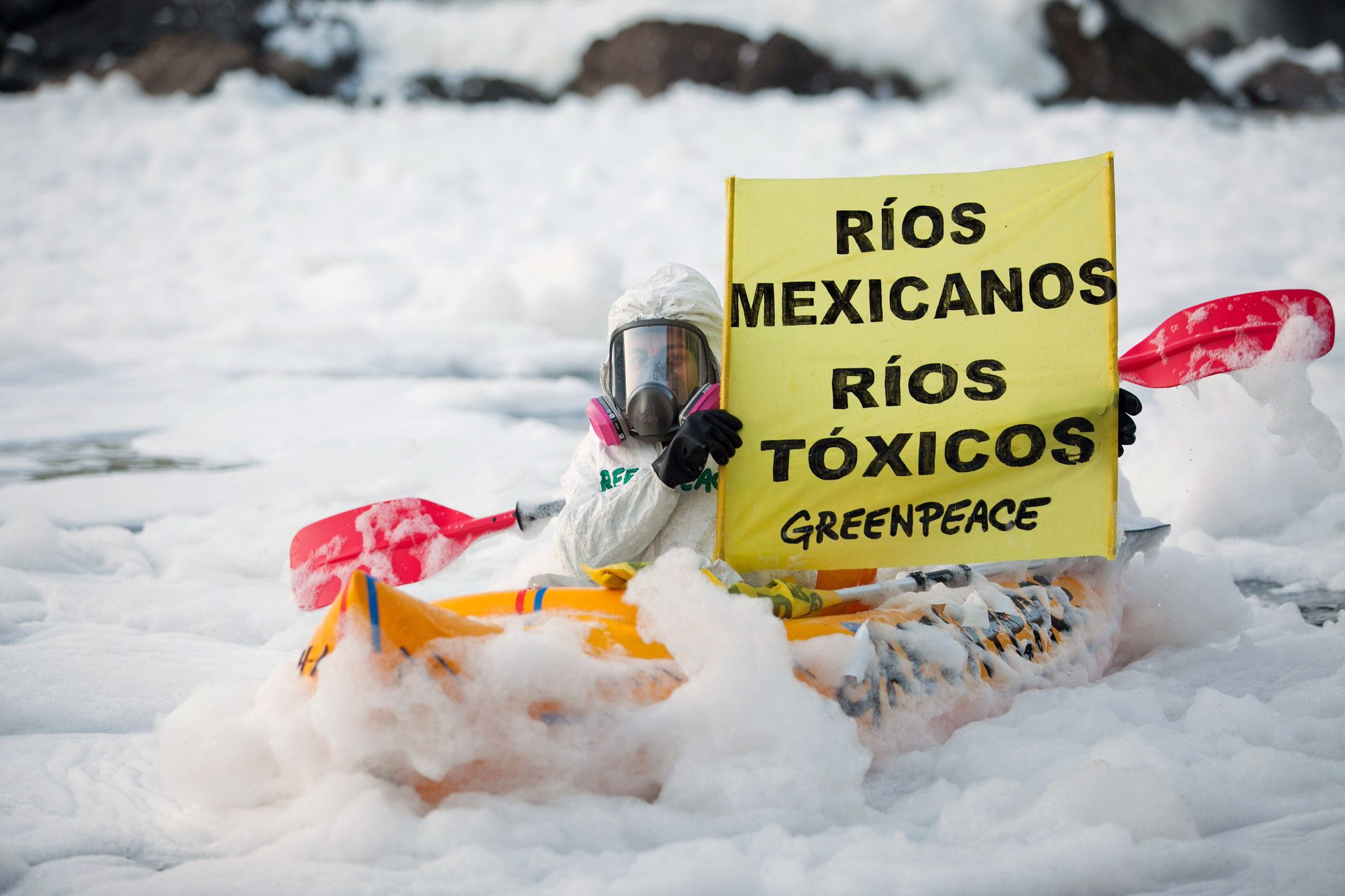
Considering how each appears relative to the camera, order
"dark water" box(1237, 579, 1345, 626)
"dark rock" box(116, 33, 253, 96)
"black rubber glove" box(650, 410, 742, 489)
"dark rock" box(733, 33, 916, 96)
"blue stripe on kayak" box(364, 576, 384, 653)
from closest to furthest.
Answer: "blue stripe on kayak" box(364, 576, 384, 653) → "black rubber glove" box(650, 410, 742, 489) → "dark water" box(1237, 579, 1345, 626) → "dark rock" box(733, 33, 916, 96) → "dark rock" box(116, 33, 253, 96)

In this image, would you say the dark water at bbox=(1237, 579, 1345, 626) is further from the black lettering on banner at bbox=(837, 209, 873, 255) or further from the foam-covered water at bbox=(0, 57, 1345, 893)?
the black lettering on banner at bbox=(837, 209, 873, 255)

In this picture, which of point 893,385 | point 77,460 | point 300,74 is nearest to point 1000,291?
point 893,385

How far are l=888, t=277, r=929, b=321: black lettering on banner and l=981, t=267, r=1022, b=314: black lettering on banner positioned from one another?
0.15m

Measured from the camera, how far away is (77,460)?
24.0 ft

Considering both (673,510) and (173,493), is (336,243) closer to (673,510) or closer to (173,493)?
(173,493)

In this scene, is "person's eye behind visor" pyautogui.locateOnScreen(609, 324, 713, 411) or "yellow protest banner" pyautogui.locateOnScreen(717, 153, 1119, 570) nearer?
"yellow protest banner" pyautogui.locateOnScreen(717, 153, 1119, 570)

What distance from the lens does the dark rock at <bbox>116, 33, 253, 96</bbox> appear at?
1630cm

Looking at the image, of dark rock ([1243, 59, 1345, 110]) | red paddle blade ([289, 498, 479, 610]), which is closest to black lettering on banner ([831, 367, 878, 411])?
red paddle blade ([289, 498, 479, 610])

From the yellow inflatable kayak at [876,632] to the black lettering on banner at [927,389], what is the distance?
0.60 m

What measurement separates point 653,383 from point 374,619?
130cm

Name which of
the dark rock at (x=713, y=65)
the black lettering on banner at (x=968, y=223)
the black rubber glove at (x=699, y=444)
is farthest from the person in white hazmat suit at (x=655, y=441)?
the dark rock at (x=713, y=65)

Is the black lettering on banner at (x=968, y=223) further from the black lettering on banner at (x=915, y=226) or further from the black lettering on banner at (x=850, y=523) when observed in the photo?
the black lettering on banner at (x=850, y=523)

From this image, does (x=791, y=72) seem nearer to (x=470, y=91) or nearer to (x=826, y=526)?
(x=470, y=91)

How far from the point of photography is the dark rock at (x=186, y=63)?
1630 centimetres
